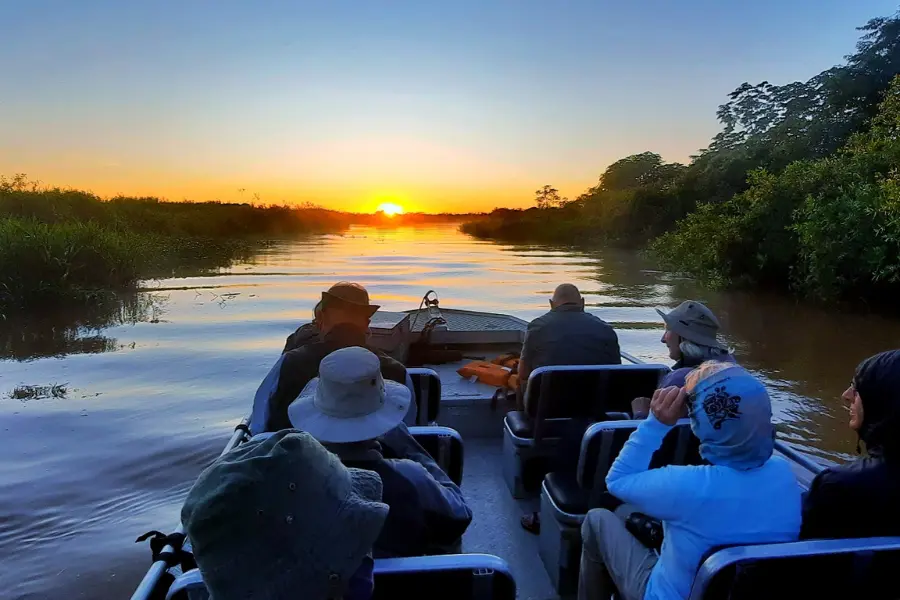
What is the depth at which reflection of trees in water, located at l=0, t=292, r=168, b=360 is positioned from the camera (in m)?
11.4

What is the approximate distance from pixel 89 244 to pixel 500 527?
15.7 m

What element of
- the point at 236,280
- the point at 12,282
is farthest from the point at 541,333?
the point at 236,280

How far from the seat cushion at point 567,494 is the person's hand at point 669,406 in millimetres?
1067

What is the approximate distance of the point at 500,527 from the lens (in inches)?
145

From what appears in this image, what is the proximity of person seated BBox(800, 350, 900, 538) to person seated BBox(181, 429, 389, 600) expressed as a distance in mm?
1455

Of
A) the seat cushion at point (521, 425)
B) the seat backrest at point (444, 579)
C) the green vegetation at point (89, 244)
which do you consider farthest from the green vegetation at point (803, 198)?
the green vegetation at point (89, 244)

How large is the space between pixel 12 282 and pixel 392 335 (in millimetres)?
12442

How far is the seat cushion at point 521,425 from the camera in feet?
12.9

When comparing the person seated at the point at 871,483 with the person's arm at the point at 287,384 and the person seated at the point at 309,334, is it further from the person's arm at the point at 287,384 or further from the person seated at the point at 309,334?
the person seated at the point at 309,334

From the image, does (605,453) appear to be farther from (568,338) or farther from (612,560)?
(568,338)

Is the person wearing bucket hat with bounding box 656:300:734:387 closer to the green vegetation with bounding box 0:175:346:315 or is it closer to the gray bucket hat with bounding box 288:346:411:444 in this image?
the gray bucket hat with bounding box 288:346:411:444

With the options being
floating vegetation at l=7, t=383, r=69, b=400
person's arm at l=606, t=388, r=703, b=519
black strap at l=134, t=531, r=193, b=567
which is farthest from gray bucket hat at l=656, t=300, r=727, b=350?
floating vegetation at l=7, t=383, r=69, b=400

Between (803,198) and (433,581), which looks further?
(803,198)

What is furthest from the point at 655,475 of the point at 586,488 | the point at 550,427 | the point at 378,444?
the point at 550,427
